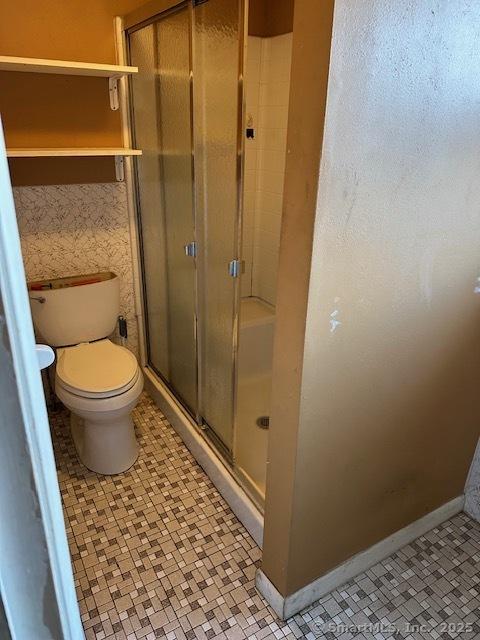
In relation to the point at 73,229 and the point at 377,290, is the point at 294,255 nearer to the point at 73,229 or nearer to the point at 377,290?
the point at 377,290

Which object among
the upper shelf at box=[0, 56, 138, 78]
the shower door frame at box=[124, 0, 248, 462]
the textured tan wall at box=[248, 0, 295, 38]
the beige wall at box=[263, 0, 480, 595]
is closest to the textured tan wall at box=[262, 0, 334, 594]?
the beige wall at box=[263, 0, 480, 595]

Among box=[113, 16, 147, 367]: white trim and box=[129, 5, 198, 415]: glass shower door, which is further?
box=[113, 16, 147, 367]: white trim

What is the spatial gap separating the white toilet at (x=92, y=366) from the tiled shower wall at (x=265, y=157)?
2.99 feet

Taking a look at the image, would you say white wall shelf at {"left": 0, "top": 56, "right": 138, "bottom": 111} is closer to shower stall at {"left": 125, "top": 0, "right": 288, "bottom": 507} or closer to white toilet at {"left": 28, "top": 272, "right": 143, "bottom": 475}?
shower stall at {"left": 125, "top": 0, "right": 288, "bottom": 507}

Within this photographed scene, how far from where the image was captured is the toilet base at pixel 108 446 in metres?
2.00

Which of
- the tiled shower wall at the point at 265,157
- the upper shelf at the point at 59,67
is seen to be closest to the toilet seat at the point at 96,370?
the tiled shower wall at the point at 265,157

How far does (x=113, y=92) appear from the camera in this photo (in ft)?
7.07

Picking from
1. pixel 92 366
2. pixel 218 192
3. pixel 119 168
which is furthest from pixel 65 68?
pixel 92 366

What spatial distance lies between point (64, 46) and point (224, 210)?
1072 millimetres

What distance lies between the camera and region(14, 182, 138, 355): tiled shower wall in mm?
2156

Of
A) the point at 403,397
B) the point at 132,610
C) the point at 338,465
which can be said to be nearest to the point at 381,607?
the point at 338,465

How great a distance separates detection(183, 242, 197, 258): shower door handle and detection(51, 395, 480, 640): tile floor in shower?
0.97 meters

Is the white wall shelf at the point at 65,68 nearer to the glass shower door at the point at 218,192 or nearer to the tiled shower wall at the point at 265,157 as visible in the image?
the glass shower door at the point at 218,192

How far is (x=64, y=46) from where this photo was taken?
200 centimetres
